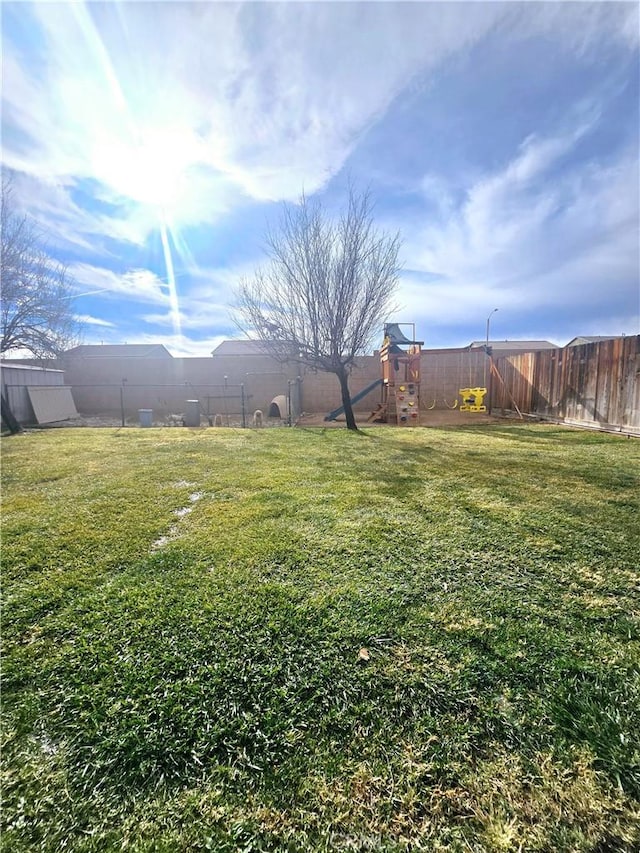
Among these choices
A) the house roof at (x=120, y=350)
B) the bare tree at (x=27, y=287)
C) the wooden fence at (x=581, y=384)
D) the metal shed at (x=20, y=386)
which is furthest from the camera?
the house roof at (x=120, y=350)

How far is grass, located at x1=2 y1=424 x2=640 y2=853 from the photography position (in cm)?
85

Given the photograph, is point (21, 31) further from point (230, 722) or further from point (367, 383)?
point (367, 383)

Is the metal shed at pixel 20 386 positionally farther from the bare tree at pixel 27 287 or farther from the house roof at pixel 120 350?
the house roof at pixel 120 350

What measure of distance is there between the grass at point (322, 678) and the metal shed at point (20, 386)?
1022 centimetres

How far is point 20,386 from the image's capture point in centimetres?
1066

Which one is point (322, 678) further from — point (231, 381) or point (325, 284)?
point (231, 381)

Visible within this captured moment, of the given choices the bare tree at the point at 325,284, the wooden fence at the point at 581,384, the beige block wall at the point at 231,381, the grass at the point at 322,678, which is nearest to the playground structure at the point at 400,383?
the bare tree at the point at 325,284

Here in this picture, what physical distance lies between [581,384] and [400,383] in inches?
186

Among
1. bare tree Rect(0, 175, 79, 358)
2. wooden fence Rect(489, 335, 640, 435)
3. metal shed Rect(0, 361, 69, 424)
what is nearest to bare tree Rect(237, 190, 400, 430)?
wooden fence Rect(489, 335, 640, 435)

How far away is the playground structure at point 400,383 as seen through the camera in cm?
1077

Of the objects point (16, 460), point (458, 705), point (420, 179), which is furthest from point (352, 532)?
point (420, 179)

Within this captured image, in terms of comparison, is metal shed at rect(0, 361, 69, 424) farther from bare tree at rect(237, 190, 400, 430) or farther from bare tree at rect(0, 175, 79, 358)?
bare tree at rect(237, 190, 400, 430)

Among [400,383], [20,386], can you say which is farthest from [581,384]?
[20,386]

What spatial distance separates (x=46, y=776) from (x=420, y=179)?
8481 mm
